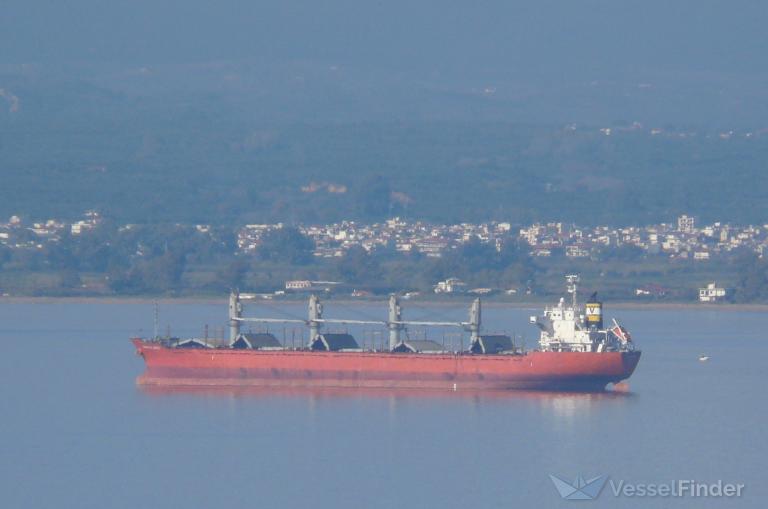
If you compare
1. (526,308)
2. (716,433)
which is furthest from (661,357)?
(526,308)

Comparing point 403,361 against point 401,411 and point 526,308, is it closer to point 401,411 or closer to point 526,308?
point 401,411

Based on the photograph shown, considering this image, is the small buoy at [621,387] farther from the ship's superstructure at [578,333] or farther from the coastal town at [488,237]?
the coastal town at [488,237]

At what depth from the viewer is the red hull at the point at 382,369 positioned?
174 feet

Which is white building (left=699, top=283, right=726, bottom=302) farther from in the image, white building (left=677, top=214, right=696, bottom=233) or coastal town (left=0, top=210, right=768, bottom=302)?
white building (left=677, top=214, right=696, bottom=233)

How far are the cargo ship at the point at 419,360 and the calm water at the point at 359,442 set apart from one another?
0.70 metres

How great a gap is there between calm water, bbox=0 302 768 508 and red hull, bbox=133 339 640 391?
0.62 m

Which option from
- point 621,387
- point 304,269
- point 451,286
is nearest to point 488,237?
point 304,269

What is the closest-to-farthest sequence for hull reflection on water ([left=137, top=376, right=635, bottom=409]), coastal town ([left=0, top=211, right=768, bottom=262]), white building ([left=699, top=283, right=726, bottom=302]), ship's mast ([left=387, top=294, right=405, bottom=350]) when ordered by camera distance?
1. hull reflection on water ([left=137, top=376, right=635, bottom=409])
2. ship's mast ([left=387, top=294, right=405, bottom=350])
3. white building ([left=699, top=283, right=726, bottom=302])
4. coastal town ([left=0, top=211, right=768, bottom=262])

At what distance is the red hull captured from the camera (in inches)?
2084

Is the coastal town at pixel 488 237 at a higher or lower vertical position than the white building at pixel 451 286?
higher

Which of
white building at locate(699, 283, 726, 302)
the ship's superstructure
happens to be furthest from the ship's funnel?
white building at locate(699, 283, 726, 302)

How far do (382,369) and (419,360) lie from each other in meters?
1.06

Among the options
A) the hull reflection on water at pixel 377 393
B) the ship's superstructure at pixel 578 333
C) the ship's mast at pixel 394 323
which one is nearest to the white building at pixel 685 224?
the ship's mast at pixel 394 323

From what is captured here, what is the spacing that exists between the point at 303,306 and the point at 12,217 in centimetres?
7773
